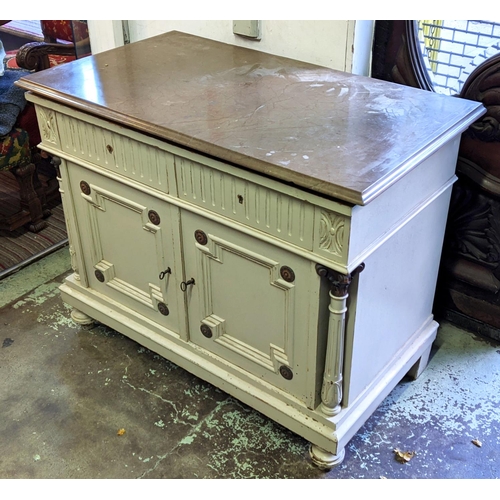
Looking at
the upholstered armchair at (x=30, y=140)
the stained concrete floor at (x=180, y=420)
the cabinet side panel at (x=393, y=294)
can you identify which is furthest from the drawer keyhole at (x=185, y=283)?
the upholstered armchair at (x=30, y=140)

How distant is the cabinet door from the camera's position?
5.36 ft

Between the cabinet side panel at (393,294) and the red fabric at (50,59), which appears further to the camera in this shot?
the red fabric at (50,59)

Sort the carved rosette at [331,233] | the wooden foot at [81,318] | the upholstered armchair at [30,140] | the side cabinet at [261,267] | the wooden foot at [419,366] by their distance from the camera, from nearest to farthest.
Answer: the carved rosette at [331,233]
the side cabinet at [261,267]
the wooden foot at [419,366]
the wooden foot at [81,318]
the upholstered armchair at [30,140]

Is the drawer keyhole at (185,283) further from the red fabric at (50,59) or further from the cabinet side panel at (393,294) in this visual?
the red fabric at (50,59)

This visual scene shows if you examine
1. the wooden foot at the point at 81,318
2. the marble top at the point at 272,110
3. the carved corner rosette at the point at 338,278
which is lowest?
the wooden foot at the point at 81,318

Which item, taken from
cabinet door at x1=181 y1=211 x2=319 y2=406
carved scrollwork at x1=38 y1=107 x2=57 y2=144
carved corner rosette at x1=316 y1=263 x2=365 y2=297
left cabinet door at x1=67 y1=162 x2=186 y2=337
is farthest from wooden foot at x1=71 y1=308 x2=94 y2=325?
carved corner rosette at x1=316 y1=263 x2=365 y2=297

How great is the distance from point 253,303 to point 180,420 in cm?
48

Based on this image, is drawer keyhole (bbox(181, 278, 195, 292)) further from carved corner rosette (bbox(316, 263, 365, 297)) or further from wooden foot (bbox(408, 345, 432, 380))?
wooden foot (bbox(408, 345, 432, 380))

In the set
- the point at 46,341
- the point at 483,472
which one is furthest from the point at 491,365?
the point at 46,341

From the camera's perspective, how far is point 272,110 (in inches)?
67.7

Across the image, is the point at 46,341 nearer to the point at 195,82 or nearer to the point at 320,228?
the point at 195,82

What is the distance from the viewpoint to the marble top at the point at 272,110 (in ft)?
4.81

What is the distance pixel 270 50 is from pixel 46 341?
1.24 meters

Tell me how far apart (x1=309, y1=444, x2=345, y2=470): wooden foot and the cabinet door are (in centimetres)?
15
